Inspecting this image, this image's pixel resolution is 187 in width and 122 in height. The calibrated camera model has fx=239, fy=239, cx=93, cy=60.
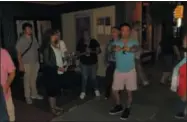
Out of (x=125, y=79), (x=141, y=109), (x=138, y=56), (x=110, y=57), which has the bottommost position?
(x=141, y=109)

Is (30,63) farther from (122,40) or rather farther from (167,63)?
(167,63)

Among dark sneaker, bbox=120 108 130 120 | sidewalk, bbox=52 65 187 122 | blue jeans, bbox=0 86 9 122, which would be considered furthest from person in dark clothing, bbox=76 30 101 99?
blue jeans, bbox=0 86 9 122

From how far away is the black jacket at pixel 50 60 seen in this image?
388 cm

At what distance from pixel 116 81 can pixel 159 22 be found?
9.44 m

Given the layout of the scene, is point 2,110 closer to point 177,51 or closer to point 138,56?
point 138,56

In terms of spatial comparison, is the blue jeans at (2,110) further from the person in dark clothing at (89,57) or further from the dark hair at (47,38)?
the person in dark clothing at (89,57)

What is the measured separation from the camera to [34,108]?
15.1 feet

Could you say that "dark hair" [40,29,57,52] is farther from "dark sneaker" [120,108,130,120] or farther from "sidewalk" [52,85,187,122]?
"dark sneaker" [120,108,130,120]

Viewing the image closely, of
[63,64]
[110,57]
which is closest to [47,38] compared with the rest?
[63,64]

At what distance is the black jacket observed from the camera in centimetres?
388

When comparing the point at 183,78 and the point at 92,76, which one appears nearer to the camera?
the point at 183,78

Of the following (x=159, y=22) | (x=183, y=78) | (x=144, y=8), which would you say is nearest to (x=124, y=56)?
(x=183, y=78)

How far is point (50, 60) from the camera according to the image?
3.88m

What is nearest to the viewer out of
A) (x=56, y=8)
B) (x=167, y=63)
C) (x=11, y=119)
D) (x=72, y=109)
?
(x=11, y=119)
